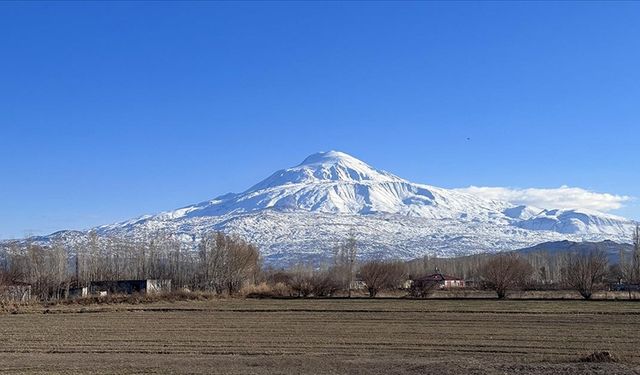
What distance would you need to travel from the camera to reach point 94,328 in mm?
43844

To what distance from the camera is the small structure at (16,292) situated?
81.8 meters

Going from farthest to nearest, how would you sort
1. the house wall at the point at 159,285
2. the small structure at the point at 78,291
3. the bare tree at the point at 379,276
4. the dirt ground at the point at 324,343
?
the house wall at the point at 159,285, the small structure at the point at 78,291, the bare tree at the point at 379,276, the dirt ground at the point at 324,343

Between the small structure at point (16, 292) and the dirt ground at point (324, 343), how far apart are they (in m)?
28.8

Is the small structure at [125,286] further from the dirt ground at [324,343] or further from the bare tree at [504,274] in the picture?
the dirt ground at [324,343]

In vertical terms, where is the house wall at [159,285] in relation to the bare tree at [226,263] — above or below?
below

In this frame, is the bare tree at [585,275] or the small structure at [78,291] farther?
the small structure at [78,291]

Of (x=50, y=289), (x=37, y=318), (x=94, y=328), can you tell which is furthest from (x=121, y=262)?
(x=94, y=328)

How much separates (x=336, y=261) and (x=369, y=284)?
27302mm

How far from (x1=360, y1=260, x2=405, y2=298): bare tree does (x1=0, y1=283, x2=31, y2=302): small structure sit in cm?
4469

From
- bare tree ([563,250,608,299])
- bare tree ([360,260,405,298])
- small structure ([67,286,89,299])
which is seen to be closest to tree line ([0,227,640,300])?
bare tree ([360,260,405,298])

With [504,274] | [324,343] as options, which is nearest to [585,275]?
[504,274]

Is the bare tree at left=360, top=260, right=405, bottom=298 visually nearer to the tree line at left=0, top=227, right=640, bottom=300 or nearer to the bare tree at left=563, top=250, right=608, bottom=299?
the tree line at left=0, top=227, right=640, bottom=300

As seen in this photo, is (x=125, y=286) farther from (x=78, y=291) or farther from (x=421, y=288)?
(x=421, y=288)

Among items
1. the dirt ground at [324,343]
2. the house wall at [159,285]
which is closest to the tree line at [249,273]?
the house wall at [159,285]
